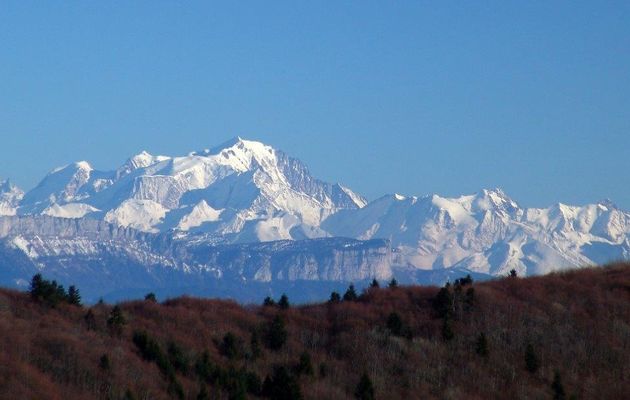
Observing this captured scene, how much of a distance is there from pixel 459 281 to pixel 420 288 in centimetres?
228

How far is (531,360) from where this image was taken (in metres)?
61.0

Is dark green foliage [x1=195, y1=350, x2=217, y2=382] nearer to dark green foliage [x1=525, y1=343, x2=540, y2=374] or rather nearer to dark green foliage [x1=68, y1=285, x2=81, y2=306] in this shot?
dark green foliage [x1=68, y1=285, x2=81, y2=306]

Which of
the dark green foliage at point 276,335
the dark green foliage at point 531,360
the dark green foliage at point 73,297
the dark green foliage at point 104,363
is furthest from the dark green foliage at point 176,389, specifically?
the dark green foliage at point 531,360

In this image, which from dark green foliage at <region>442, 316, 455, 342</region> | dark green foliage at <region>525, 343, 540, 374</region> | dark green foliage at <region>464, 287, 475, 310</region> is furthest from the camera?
dark green foliage at <region>464, 287, 475, 310</region>

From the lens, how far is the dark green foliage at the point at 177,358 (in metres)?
56.1

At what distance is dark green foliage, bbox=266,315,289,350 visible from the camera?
61594 millimetres

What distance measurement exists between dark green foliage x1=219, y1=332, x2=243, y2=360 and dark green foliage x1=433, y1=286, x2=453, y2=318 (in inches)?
432

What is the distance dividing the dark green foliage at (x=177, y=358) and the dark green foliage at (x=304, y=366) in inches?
193

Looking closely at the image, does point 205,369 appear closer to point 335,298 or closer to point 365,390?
point 365,390

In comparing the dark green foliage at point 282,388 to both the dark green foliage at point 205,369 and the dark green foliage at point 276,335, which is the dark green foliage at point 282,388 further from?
the dark green foliage at point 276,335

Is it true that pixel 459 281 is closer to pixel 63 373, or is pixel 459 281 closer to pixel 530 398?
pixel 530 398

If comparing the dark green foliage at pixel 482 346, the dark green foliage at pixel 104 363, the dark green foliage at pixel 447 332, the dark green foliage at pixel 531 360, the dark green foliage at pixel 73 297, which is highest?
the dark green foliage at pixel 73 297

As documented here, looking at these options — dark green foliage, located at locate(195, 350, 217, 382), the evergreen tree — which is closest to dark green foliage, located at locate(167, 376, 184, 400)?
dark green foliage, located at locate(195, 350, 217, 382)

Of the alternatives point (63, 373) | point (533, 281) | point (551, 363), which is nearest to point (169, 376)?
point (63, 373)
